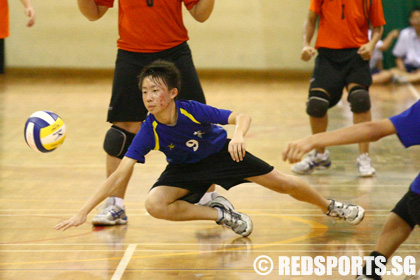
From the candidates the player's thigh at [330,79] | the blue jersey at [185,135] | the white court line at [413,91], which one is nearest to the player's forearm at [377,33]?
the player's thigh at [330,79]

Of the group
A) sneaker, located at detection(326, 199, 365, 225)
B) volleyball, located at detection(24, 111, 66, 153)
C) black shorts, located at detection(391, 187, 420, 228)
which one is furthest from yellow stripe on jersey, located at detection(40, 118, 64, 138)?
black shorts, located at detection(391, 187, 420, 228)

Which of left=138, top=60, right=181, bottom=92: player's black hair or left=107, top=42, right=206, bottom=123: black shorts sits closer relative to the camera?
left=138, top=60, right=181, bottom=92: player's black hair

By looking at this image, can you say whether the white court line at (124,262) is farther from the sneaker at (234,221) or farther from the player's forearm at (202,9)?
the player's forearm at (202,9)

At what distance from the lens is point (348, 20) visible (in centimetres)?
550

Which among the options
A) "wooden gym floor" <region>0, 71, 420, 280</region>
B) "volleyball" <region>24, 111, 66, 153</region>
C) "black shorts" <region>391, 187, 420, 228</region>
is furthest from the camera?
"volleyball" <region>24, 111, 66, 153</region>

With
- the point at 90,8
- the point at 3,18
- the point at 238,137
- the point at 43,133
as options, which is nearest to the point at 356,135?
the point at 238,137

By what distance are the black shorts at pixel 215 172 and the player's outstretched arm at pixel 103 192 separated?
0.36 meters

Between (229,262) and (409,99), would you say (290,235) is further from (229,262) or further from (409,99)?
(409,99)

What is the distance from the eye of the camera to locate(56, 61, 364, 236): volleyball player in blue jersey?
3658mm

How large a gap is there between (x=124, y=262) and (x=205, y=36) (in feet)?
33.8

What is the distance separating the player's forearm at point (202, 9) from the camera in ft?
13.7

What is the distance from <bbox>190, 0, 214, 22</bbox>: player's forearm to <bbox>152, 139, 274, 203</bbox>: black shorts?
0.89 metres

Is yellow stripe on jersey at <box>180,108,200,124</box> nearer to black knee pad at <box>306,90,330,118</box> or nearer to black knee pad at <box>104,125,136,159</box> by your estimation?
black knee pad at <box>104,125,136,159</box>

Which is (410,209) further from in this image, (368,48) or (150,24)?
(368,48)
